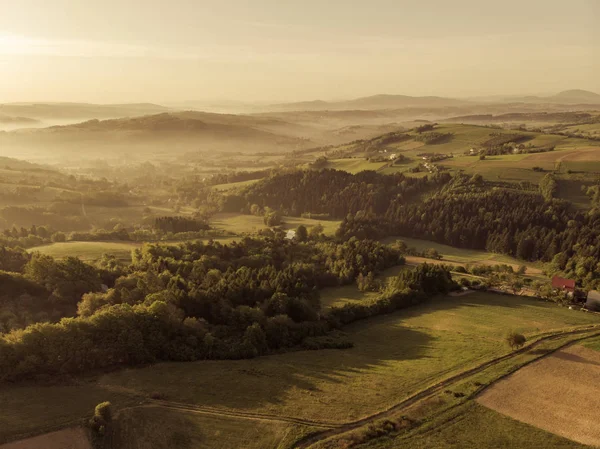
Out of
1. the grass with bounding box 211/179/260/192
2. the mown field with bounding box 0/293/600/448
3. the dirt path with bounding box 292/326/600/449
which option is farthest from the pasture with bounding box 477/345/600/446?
the grass with bounding box 211/179/260/192

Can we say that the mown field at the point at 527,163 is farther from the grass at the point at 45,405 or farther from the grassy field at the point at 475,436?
the grass at the point at 45,405

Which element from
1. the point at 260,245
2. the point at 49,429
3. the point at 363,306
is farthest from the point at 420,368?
the point at 260,245

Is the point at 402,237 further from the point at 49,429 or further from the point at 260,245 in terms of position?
the point at 49,429

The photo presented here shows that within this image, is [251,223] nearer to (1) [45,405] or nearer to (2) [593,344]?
(2) [593,344]

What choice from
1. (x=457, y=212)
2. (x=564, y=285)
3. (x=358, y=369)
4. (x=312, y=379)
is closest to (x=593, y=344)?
(x=564, y=285)

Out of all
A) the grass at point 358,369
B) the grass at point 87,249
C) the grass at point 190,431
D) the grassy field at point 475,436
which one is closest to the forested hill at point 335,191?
the grass at point 87,249

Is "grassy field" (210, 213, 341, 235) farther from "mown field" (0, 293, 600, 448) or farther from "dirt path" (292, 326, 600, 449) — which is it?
"dirt path" (292, 326, 600, 449)
